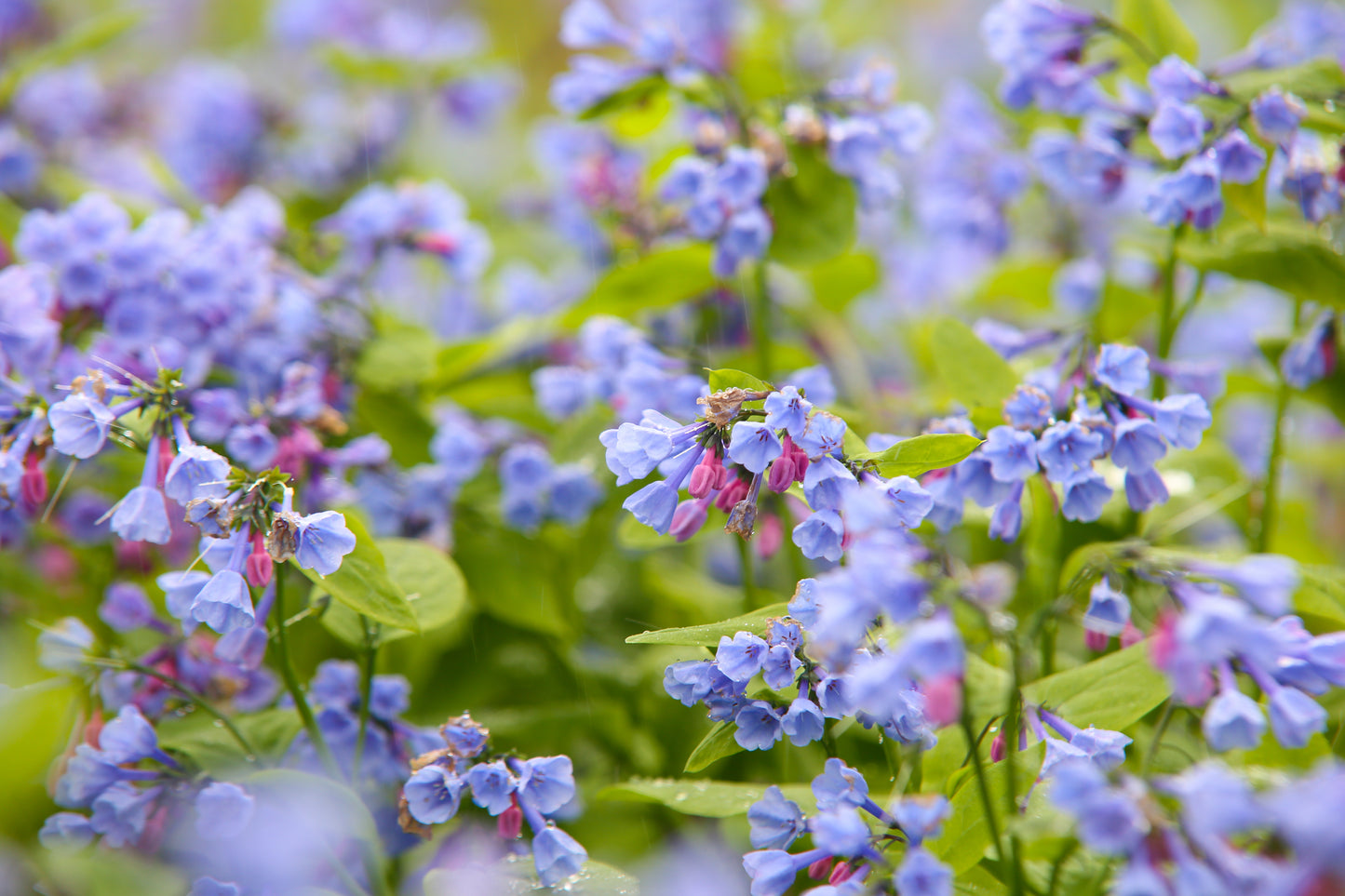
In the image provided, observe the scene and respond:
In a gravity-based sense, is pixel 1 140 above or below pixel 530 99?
above

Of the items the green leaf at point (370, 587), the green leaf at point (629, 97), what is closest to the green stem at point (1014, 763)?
the green leaf at point (370, 587)

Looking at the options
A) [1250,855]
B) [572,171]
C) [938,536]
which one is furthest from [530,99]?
[1250,855]

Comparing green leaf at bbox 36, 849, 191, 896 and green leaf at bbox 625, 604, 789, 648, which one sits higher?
green leaf at bbox 625, 604, 789, 648

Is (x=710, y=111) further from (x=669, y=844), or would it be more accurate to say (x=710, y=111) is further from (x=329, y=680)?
(x=669, y=844)

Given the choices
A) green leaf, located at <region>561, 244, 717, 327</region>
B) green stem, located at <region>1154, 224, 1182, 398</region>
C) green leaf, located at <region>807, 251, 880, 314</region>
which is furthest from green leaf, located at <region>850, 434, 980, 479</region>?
green leaf, located at <region>807, 251, 880, 314</region>

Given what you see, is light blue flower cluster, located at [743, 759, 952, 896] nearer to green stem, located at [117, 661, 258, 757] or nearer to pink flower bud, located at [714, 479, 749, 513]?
pink flower bud, located at [714, 479, 749, 513]

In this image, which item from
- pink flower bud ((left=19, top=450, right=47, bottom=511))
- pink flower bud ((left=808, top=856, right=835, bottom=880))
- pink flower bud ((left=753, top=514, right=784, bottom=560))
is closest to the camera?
pink flower bud ((left=808, top=856, right=835, bottom=880))

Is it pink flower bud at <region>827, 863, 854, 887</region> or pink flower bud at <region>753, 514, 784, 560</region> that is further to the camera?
pink flower bud at <region>753, 514, 784, 560</region>
